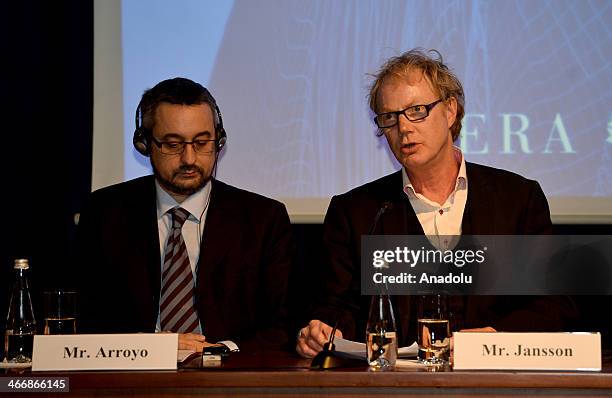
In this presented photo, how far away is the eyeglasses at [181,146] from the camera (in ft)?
9.25

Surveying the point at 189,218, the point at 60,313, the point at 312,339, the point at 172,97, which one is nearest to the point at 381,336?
the point at 312,339

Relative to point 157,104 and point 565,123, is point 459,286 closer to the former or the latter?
point 565,123

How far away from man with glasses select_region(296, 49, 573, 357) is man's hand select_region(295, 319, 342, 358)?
0.89 ft

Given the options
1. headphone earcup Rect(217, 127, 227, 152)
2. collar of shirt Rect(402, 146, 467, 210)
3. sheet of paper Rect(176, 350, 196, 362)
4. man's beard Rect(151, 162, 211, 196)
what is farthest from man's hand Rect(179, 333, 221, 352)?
collar of shirt Rect(402, 146, 467, 210)

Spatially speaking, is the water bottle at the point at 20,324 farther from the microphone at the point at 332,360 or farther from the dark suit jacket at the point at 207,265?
the microphone at the point at 332,360

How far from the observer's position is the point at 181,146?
283 cm

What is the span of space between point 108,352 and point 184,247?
92 cm

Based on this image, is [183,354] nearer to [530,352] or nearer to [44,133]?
[530,352]

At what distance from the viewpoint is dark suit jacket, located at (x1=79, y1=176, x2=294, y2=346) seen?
280 centimetres

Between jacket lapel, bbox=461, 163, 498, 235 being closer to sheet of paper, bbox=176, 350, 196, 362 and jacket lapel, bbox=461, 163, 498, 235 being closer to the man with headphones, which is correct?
the man with headphones

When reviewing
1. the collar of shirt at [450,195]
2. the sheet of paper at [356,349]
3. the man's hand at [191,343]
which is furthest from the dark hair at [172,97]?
the sheet of paper at [356,349]

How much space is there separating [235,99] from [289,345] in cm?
120

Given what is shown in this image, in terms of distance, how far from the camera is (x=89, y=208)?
3.02m

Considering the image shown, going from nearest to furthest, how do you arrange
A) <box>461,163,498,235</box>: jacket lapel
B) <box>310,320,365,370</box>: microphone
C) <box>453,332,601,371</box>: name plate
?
1. <box>453,332,601,371</box>: name plate
2. <box>310,320,365,370</box>: microphone
3. <box>461,163,498,235</box>: jacket lapel
